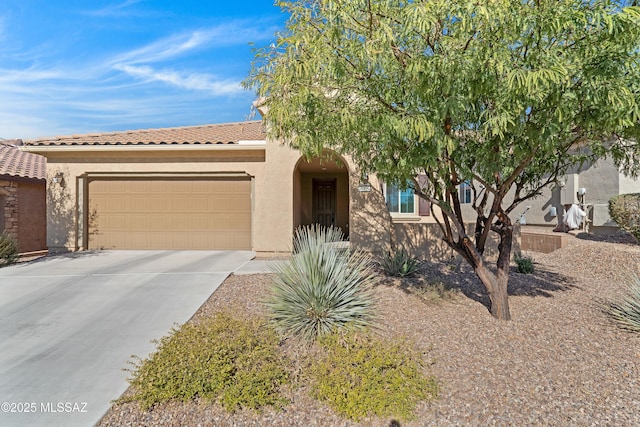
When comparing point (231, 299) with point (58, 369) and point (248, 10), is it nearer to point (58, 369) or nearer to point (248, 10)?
point (58, 369)

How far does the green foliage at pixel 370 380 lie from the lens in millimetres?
3445

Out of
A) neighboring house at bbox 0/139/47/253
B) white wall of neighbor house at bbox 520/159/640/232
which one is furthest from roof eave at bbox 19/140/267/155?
white wall of neighbor house at bbox 520/159/640/232

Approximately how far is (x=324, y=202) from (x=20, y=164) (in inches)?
499

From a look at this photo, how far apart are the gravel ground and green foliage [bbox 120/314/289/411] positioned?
0.12 m

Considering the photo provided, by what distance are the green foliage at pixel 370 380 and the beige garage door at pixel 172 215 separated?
8.60 m

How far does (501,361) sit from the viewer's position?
14.4ft

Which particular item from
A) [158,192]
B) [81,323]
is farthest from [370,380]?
[158,192]

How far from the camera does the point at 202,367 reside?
3.67 m

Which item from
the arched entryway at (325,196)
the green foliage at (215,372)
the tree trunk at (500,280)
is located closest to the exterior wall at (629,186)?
the arched entryway at (325,196)

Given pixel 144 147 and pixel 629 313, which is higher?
pixel 144 147

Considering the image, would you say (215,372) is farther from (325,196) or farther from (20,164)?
(20,164)

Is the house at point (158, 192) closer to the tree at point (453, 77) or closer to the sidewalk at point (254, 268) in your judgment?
the sidewalk at point (254, 268)

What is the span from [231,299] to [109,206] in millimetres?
8521

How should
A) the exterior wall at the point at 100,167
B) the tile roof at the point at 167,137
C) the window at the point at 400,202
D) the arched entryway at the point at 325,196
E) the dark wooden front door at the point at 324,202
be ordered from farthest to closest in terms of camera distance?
the dark wooden front door at the point at 324,202 < the arched entryway at the point at 325,196 < the window at the point at 400,202 < the exterior wall at the point at 100,167 < the tile roof at the point at 167,137
